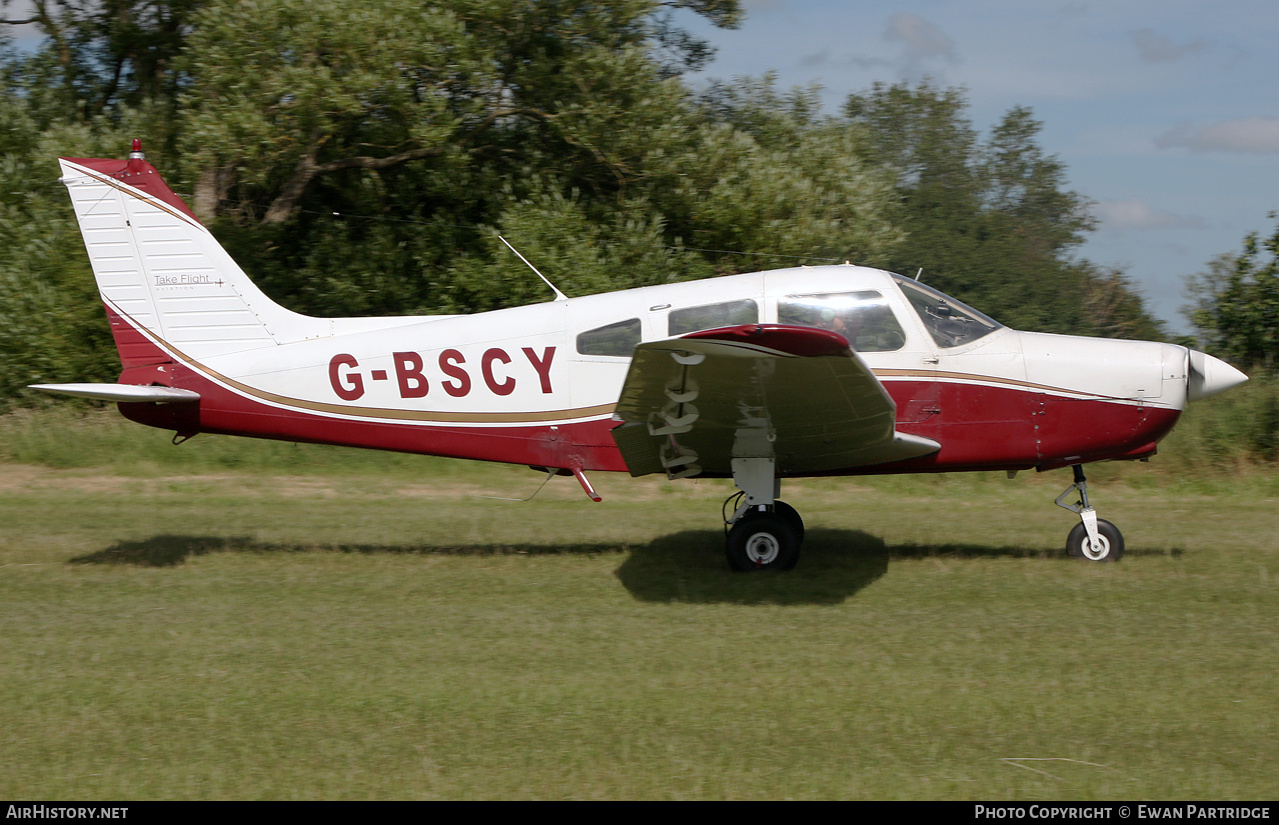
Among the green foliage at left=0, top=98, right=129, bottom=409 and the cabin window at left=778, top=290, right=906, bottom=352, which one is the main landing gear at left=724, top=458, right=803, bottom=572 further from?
the green foliage at left=0, top=98, right=129, bottom=409

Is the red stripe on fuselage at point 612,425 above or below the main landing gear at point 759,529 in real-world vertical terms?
above

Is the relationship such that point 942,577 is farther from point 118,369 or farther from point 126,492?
point 118,369

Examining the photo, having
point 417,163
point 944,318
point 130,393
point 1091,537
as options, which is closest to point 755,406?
point 944,318

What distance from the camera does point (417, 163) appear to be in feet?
54.5

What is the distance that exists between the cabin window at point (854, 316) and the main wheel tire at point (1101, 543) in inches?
80.1

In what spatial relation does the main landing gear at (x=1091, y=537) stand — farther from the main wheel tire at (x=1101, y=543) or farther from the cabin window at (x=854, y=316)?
the cabin window at (x=854, y=316)

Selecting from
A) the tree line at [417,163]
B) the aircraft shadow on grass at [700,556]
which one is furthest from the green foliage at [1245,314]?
the aircraft shadow on grass at [700,556]

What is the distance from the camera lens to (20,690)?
5.10 meters

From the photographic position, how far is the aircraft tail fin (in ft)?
26.0

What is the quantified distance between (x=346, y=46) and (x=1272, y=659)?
13.1m

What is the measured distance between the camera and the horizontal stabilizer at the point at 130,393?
6957 millimetres

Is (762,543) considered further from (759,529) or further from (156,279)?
(156,279)

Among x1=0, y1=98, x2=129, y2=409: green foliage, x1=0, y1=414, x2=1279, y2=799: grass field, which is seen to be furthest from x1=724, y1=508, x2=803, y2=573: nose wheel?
x1=0, y1=98, x2=129, y2=409: green foliage

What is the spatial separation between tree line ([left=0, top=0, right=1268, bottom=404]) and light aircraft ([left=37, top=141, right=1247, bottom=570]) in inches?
272
